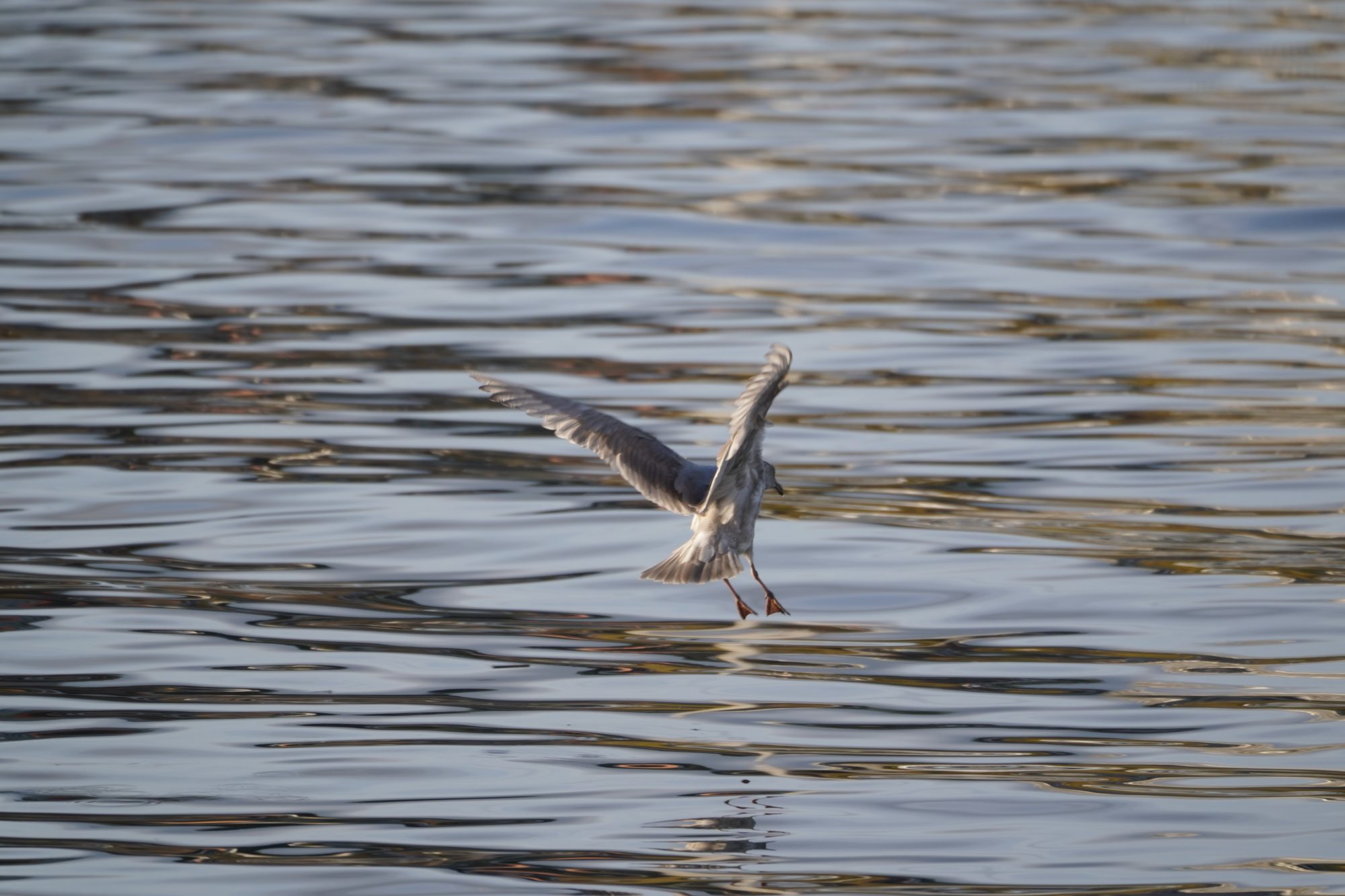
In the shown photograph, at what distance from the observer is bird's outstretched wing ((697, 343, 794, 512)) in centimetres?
564

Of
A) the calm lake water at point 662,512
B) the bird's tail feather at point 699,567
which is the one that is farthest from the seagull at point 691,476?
the calm lake water at point 662,512

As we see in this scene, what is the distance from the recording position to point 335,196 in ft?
55.4

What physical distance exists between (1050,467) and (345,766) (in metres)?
4.72

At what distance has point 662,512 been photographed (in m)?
10.1

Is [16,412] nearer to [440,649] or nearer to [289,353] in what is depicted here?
[289,353]

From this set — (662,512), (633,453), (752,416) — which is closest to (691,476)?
(633,453)

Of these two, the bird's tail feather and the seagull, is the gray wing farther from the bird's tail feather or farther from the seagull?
the bird's tail feather

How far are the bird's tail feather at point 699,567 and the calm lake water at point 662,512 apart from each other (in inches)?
24.3

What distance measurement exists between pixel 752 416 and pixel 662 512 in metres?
4.16

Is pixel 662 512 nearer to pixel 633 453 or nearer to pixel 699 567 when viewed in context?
pixel 633 453

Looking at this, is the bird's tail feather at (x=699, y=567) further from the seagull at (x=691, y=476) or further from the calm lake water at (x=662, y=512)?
the calm lake water at (x=662, y=512)

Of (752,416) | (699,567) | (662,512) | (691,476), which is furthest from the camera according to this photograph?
(662,512)

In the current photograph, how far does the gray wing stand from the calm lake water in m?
0.78

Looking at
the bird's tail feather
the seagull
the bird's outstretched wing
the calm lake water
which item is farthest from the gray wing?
the calm lake water
